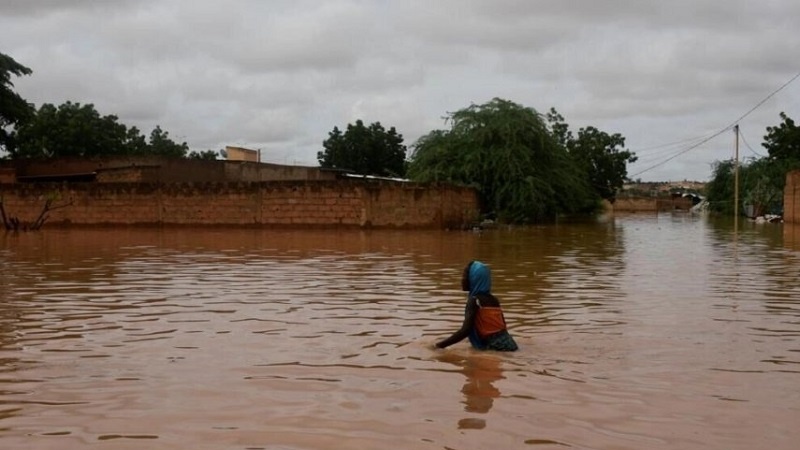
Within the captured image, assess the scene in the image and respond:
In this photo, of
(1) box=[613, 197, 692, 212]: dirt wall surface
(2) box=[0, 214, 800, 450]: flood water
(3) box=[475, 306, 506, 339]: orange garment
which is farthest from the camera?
(1) box=[613, 197, 692, 212]: dirt wall surface

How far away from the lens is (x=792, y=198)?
36.4 m

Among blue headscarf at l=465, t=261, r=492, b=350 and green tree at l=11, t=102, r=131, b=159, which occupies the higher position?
green tree at l=11, t=102, r=131, b=159

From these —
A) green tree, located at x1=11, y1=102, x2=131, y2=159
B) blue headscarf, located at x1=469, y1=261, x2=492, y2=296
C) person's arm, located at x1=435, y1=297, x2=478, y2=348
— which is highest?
green tree, located at x1=11, y1=102, x2=131, y2=159

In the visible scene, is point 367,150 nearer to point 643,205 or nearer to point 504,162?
point 504,162

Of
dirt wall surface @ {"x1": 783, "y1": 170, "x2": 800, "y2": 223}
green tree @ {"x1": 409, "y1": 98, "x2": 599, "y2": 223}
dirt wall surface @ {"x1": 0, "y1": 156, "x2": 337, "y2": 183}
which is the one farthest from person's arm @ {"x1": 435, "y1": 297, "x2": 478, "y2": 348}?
dirt wall surface @ {"x1": 783, "y1": 170, "x2": 800, "y2": 223}

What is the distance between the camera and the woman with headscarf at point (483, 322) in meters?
6.92

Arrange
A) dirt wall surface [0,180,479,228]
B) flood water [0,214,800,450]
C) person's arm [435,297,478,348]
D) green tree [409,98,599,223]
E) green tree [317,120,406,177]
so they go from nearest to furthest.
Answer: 1. flood water [0,214,800,450]
2. person's arm [435,297,478,348]
3. dirt wall surface [0,180,479,228]
4. green tree [409,98,599,223]
5. green tree [317,120,406,177]

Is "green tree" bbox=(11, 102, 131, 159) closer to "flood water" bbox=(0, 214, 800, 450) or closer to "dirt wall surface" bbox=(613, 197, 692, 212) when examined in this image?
"flood water" bbox=(0, 214, 800, 450)

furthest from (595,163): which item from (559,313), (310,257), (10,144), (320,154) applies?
(559,313)

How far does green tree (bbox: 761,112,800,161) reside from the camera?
5459 centimetres

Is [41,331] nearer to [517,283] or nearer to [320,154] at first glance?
[517,283]

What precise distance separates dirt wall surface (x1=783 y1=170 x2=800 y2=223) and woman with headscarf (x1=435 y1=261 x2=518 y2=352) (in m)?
33.0

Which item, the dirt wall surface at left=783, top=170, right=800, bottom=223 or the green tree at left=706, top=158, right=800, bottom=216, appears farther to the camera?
the green tree at left=706, top=158, right=800, bottom=216

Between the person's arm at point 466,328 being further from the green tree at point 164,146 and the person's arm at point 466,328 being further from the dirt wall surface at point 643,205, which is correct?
the dirt wall surface at point 643,205
